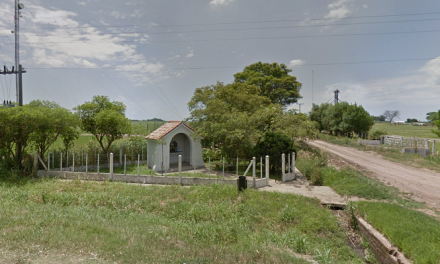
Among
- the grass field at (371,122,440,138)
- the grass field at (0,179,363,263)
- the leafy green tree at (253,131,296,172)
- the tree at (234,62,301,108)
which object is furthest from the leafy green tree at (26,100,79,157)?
the grass field at (371,122,440,138)

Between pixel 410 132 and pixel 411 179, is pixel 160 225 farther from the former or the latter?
pixel 410 132

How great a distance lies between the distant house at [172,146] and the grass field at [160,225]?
3.50 m

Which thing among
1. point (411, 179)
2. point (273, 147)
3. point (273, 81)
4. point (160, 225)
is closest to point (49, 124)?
point (160, 225)

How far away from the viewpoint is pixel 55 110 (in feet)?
41.3

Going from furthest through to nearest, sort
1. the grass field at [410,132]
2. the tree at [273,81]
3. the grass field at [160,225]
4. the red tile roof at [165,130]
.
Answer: the grass field at [410,132] < the tree at [273,81] < the red tile roof at [165,130] < the grass field at [160,225]

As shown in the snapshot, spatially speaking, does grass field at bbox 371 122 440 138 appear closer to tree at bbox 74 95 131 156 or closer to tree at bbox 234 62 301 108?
tree at bbox 234 62 301 108

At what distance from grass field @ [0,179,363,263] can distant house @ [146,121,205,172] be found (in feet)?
11.5

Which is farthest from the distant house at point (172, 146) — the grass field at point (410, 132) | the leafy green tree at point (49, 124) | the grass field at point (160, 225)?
the grass field at point (410, 132)

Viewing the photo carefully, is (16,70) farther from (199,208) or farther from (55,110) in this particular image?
(199,208)

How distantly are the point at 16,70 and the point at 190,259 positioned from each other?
50.0 feet

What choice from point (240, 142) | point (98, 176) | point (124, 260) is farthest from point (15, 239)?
point (240, 142)

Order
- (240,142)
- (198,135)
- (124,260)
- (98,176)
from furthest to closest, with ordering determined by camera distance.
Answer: (198,135), (240,142), (98,176), (124,260)

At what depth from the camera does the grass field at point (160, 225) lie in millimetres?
4836

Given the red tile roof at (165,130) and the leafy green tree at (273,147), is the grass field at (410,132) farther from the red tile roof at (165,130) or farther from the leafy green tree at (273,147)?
the red tile roof at (165,130)
